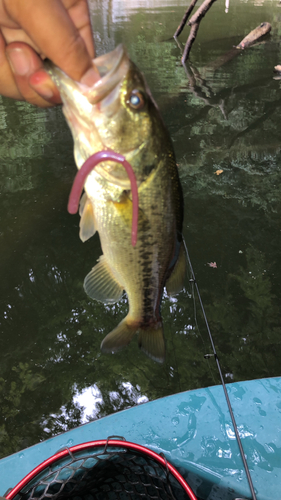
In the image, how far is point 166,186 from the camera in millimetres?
1236

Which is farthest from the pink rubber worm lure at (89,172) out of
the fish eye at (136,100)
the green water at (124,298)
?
the green water at (124,298)

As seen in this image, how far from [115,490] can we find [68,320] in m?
2.05

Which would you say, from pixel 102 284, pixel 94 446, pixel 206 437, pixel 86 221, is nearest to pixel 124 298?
pixel 206 437

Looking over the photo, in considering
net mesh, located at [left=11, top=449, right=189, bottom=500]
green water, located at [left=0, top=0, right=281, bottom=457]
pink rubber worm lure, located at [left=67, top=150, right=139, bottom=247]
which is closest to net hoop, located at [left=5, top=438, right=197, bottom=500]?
net mesh, located at [left=11, top=449, right=189, bottom=500]

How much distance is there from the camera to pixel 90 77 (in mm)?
1044

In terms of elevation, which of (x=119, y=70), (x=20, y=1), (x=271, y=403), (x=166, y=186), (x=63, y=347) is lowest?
(x=63, y=347)

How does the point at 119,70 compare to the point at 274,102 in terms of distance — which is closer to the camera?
the point at 119,70

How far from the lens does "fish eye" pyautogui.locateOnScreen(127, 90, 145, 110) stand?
112cm

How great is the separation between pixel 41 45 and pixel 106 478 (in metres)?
2.12

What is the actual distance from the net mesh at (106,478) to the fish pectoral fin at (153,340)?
0.76 metres

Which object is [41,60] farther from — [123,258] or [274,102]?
[274,102]

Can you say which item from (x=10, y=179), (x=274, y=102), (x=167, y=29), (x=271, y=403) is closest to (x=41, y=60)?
(x=271, y=403)

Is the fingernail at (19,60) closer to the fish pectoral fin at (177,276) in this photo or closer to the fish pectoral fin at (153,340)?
the fish pectoral fin at (177,276)

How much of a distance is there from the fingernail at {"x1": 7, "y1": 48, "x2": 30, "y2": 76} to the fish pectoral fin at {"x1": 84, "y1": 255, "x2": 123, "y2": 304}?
0.71 meters
